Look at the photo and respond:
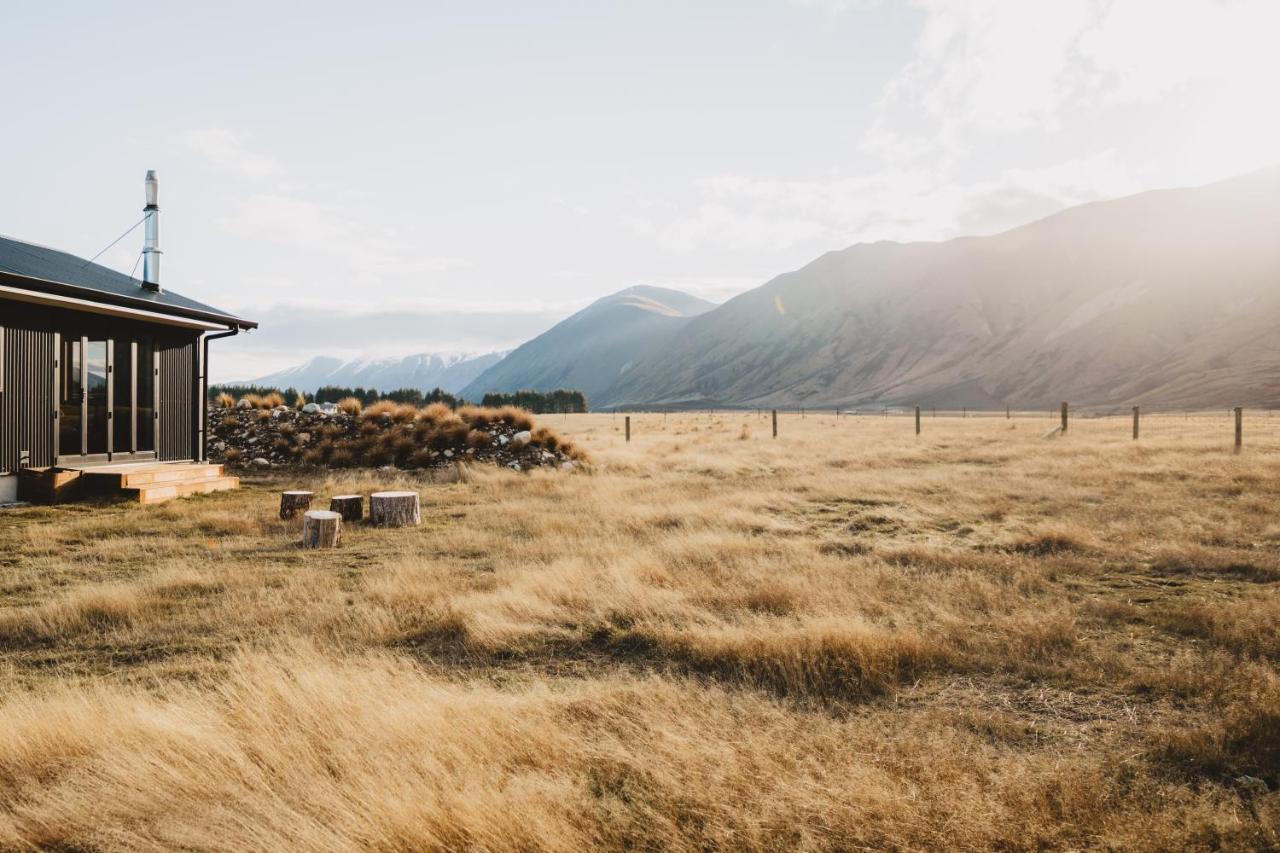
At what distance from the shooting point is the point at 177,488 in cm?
1452

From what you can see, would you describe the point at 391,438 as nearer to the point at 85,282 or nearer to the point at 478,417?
the point at 478,417

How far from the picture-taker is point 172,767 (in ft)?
11.5

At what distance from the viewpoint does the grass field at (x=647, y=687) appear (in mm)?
3195

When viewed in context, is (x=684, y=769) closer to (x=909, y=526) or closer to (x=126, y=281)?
(x=909, y=526)

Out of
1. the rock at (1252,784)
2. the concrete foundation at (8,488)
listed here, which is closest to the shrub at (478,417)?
the concrete foundation at (8,488)

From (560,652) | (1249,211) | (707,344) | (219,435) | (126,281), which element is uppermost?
(1249,211)

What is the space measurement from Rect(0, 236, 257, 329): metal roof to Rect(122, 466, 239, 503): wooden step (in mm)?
3470

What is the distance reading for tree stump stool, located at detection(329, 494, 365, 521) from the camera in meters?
11.9

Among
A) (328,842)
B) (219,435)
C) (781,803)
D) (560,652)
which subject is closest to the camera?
(328,842)

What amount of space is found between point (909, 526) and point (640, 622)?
6434 mm

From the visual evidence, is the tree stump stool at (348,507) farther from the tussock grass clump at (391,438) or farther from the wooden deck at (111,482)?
A: the tussock grass clump at (391,438)

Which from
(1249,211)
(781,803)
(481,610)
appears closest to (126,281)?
(481,610)

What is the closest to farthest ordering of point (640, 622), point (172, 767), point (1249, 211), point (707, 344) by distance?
point (172, 767) → point (640, 622) → point (1249, 211) → point (707, 344)

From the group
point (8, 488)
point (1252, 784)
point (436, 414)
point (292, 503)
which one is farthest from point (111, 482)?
point (1252, 784)
